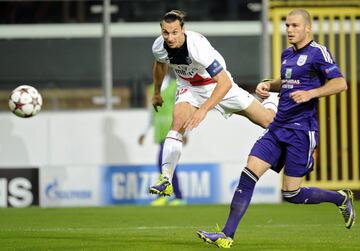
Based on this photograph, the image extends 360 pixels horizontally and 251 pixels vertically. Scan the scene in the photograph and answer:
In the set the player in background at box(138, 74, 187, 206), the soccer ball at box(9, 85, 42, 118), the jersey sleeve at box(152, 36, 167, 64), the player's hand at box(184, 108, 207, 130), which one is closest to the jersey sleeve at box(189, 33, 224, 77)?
the jersey sleeve at box(152, 36, 167, 64)

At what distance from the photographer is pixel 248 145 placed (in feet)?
54.1

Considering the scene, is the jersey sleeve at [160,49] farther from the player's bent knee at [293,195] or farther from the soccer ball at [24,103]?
the soccer ball at [24,103]

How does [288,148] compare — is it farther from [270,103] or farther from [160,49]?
[270,103]

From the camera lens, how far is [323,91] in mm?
8695

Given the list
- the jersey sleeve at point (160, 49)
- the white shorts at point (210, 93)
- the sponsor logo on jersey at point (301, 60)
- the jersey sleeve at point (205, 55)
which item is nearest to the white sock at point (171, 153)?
the white shorts at point (210, 93)

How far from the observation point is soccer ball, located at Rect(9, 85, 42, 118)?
44.1 feet

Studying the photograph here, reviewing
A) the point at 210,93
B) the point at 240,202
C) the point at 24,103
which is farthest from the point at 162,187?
the point at 24,103

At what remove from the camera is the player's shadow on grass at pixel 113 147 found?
644 inches

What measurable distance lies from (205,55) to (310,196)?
1.65 meters

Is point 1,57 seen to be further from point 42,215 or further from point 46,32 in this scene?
point 42,215

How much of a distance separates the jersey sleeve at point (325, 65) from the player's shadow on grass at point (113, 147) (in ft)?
25.5

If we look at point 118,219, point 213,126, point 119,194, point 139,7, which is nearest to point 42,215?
point 118,219

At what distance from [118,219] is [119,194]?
11.6ft

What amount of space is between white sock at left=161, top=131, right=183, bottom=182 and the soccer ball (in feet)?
11.3
